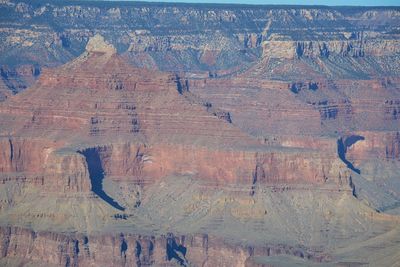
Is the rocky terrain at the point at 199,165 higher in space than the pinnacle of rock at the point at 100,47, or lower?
lower

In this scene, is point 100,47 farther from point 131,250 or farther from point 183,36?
point 183,36

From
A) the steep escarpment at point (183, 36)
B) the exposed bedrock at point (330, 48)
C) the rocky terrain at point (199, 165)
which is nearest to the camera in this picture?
the rocky terrain at point (199, 165)

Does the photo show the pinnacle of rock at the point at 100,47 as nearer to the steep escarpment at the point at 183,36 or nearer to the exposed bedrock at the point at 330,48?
the exposed bedrock at the point at 330,48

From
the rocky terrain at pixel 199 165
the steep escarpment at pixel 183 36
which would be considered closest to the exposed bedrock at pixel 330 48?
the steep escarpment at pixel 183 36

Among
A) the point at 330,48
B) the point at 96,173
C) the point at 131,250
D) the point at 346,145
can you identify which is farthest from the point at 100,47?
the point at 330,48

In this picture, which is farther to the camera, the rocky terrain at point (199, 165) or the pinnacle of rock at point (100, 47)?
the pinnacle of rock at point (100, 47)

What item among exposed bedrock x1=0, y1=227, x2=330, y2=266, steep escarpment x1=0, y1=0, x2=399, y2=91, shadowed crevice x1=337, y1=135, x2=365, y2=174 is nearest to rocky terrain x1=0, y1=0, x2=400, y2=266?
exposed bedrock x1=0, y1=227, x2=330, y2=266

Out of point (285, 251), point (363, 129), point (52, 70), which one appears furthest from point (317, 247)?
point (363, 129)

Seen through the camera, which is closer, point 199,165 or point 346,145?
point 199,165
